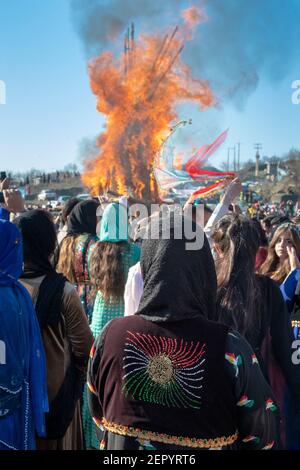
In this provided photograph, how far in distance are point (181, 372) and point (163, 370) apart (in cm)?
7

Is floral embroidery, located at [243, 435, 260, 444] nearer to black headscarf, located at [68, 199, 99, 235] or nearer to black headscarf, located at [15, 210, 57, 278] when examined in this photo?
black headscarf, located at [15, 210, 57, 278]

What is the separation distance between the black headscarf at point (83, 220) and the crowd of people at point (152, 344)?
62 cm

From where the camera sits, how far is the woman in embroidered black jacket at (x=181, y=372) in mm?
1695

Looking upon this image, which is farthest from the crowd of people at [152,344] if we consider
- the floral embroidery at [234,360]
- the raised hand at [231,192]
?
the raised hand at [231,192]

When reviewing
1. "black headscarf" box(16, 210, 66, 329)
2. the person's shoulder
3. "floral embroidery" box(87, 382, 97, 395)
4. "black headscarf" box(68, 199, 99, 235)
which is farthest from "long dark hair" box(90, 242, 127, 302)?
"floral embroidery" box(87, 382, 97, 395)

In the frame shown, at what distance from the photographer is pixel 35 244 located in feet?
8.82

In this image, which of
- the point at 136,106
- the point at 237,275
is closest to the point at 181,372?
the point at 237,275

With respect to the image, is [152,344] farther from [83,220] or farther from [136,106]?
[136,106]

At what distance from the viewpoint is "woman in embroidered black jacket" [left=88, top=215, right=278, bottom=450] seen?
1695 mm

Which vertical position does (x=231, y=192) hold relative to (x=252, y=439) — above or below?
above

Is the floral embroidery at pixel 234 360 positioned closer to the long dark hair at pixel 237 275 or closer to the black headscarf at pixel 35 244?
the long dark hair at pixel 237 275

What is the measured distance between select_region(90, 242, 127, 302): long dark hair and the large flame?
104 ft

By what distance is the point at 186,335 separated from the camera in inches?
67.7
